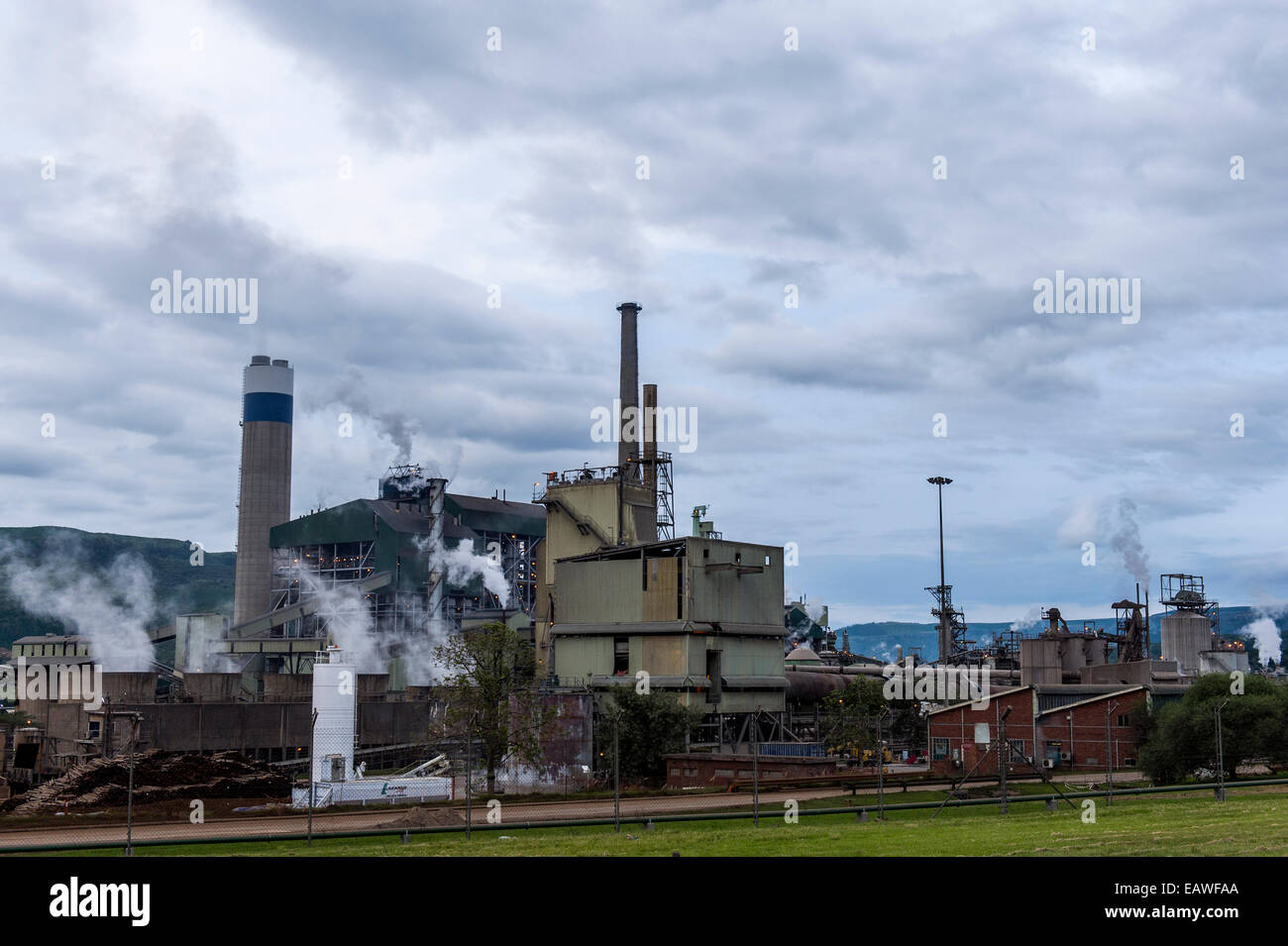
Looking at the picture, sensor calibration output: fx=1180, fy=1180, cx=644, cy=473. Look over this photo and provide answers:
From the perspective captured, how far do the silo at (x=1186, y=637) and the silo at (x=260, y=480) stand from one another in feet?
283

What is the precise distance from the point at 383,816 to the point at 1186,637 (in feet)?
270

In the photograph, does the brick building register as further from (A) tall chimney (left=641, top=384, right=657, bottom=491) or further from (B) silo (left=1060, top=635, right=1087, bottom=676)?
(A) tall chimney (left=641, top=384, right=657, bottom=491)

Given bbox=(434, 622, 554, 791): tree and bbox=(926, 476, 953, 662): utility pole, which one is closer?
bbox=(434, 622, 554, 791): tree

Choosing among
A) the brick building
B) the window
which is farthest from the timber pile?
the brick building

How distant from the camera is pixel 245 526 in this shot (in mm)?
122562

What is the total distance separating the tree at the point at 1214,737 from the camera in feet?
148

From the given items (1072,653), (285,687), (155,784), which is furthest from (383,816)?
(1072,653)

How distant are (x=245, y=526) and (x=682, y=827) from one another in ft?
332

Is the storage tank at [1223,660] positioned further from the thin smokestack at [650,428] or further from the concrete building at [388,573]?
the concrete building at [388,573]

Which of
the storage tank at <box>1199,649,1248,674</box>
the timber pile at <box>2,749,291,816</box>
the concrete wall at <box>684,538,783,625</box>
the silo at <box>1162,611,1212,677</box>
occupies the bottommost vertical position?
the timber pile at <box>2,749,291,816</box>

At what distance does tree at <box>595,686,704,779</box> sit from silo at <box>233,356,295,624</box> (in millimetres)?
78681

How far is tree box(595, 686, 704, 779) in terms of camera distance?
52344mm
